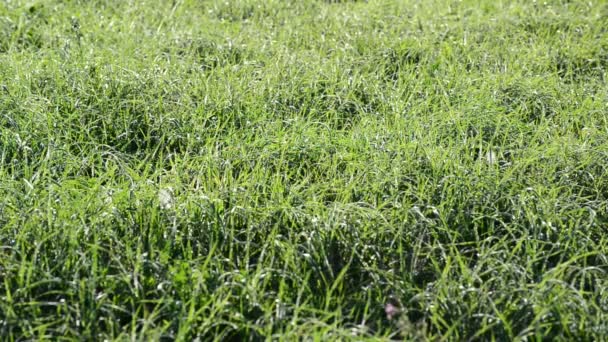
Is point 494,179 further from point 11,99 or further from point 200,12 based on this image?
point 200,12

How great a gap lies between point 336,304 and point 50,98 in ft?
6.23

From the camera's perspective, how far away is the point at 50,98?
4.06 meters

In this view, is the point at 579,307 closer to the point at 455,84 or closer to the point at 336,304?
the point at 336,304

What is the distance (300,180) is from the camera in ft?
11.6

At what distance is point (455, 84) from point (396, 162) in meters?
1.06

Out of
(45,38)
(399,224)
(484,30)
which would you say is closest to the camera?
(399,224)

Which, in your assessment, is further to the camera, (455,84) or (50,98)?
(455,84)

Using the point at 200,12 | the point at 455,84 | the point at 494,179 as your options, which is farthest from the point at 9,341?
the point at 200,12

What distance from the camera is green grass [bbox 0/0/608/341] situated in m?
2.75

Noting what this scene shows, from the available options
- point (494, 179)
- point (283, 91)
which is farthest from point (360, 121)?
point (494, 179)

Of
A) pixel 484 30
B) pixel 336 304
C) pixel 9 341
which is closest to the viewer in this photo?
pixel 9 341

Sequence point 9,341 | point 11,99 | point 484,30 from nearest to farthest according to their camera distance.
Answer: point 9,341, point 11,99, point 484,30

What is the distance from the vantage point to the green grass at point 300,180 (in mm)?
2746

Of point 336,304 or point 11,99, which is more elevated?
point 11,99
